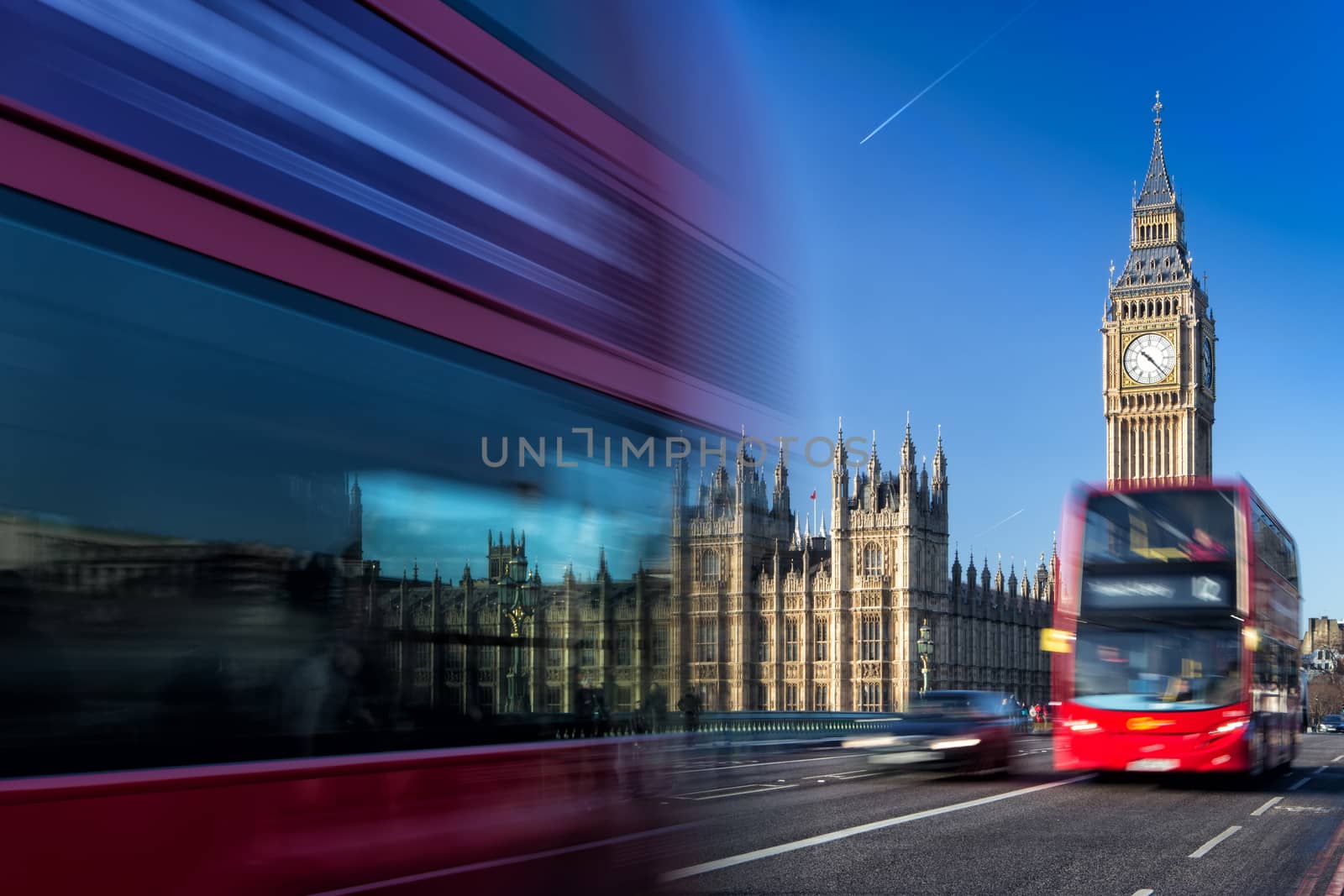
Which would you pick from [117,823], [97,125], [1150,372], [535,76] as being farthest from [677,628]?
[1150,372]

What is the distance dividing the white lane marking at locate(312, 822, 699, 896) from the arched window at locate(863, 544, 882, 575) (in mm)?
55342

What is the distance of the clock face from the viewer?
8494 centimetres

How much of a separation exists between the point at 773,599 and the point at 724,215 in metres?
55.4

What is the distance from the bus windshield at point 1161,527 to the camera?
47.5 feet

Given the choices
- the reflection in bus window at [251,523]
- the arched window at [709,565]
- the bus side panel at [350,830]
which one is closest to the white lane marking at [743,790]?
the arched window at [709,565]

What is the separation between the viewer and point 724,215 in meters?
5.61

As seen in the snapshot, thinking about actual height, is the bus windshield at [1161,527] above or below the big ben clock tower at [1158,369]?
below

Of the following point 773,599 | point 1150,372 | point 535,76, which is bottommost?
point 773,599

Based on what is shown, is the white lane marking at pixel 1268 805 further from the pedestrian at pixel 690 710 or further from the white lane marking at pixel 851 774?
the pedestrian at pixel 690 710

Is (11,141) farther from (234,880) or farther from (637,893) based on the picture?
(637,893)

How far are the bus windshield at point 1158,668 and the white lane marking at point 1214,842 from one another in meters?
3.03

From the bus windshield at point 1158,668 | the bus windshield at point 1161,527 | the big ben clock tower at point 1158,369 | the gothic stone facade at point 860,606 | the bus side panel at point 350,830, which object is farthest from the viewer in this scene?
the big ben clock tower at point 1158,369

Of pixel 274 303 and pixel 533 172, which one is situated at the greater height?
pixel 533 172

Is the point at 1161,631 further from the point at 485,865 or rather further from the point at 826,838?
the point at 485,865
